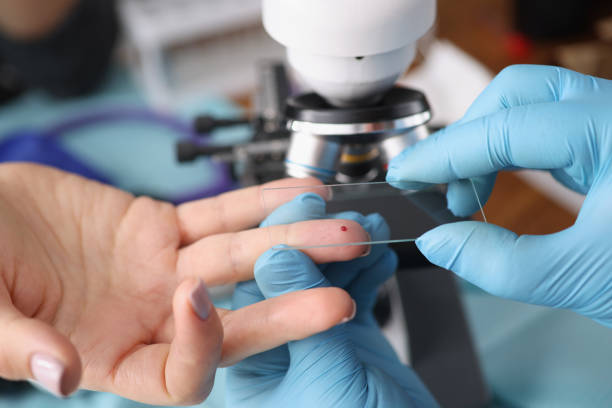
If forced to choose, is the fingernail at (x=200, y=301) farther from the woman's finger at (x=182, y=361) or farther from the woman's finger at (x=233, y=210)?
the woman's finger at (x=233, y=210)

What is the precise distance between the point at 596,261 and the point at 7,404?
1.02m

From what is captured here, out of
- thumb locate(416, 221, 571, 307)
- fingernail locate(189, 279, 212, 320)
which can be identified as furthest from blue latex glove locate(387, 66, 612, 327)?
fingernail locate(189, 279, 212, 320)

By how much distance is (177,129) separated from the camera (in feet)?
6.46

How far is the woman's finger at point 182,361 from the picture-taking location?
1.67 ft

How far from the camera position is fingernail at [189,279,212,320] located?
1.65 feet

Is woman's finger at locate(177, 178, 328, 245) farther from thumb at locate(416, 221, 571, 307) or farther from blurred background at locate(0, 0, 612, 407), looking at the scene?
blurred background at locate(0, 0, 612, 407)

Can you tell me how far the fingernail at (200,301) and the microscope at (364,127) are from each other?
0.26m

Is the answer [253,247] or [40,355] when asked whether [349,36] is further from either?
[40,355]

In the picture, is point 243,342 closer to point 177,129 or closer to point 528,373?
point 528,373

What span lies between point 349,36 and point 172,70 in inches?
73.1

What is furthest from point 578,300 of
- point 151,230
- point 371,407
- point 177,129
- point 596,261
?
point 177,129

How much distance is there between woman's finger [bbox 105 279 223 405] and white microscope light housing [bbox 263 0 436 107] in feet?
0.97

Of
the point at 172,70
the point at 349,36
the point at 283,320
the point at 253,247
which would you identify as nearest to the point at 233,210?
the point at 253,247

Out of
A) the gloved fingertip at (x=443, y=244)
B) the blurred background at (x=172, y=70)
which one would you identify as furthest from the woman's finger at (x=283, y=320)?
the blurred background at (x=172, y=70)
